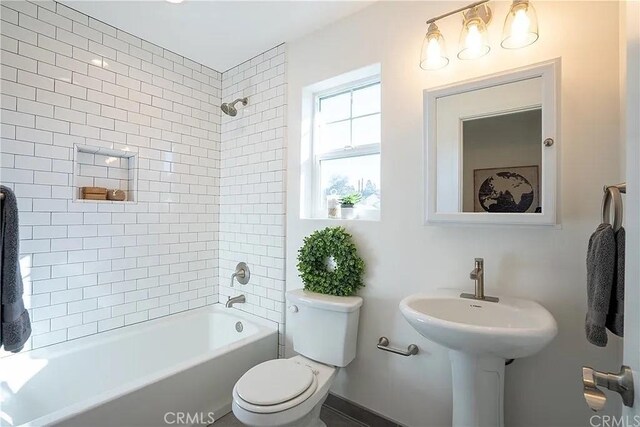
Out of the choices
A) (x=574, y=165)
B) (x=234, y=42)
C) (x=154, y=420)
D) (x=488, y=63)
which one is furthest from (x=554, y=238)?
(x=234, y=42)

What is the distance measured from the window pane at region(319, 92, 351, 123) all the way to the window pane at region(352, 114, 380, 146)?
0.12 metres

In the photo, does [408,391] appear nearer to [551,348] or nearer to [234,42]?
[551,348]

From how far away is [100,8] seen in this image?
74.8 inches

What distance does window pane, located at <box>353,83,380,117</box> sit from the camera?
2008 mm

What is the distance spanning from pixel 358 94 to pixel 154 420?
7.52 ft

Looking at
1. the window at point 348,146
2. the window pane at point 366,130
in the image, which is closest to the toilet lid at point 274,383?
the window at point 348,146

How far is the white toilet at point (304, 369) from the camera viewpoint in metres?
1.34

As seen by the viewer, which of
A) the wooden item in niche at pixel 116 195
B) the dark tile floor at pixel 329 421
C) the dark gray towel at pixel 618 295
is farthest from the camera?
the wooden item in niche at pixel 116 195

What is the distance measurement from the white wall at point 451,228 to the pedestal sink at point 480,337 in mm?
159

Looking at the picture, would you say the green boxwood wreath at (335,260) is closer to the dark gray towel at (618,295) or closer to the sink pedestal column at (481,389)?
the sink pedestal column at (481,389)

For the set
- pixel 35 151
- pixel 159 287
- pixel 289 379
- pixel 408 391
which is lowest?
pixel 408 391

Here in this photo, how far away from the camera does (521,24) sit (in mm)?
1253

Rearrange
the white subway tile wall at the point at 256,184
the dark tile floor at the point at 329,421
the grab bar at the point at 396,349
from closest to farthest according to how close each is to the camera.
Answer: the grab bar at the point at 396,349 < the dark tile floor at the point at 329,421 < the white subway tile wall at the point at 256,184

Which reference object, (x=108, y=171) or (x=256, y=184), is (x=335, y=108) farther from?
(x=108, y=171)
